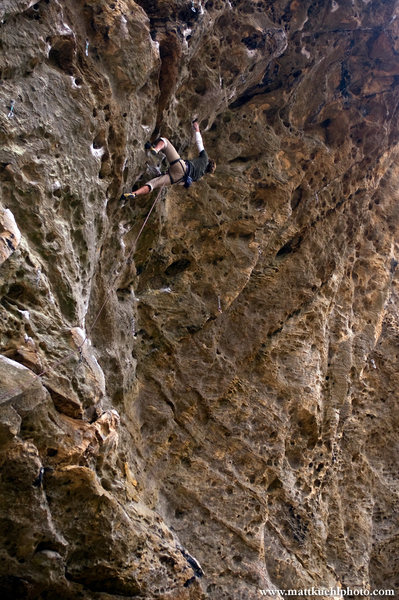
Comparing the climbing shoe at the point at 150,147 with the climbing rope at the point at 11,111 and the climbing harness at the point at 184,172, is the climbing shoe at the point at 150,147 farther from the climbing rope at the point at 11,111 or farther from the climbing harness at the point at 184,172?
the climbing rope at the point at 11,111

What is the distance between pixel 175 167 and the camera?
7.60 meters

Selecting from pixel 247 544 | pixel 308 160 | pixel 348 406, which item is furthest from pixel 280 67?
pixel 247 544

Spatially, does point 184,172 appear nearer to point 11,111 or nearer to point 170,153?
point 170,153

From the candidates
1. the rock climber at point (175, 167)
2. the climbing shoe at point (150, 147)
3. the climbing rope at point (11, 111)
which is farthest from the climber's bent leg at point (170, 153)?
the climbing rope at point (11, 111)

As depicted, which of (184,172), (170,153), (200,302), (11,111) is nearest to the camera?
(11,111)

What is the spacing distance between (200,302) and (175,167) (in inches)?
96.8

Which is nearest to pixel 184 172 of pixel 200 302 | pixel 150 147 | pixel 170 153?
pixel 170 153

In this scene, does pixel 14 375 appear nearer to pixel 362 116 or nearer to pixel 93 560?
pixel 93 560

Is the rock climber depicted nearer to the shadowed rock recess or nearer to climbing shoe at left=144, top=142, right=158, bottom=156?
climbing shoe at left=144, top=142, right=158, bottom=156

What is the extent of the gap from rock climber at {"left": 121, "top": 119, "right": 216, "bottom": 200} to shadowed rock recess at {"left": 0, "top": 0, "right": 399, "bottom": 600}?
27 cm

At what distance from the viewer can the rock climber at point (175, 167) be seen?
7.19m

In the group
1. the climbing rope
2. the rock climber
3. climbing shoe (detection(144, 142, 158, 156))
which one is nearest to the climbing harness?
the rock climber

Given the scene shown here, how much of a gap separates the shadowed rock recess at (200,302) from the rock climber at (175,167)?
0.27m

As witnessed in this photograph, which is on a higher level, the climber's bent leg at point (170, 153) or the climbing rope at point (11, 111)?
the climber's bent leg at point (170, 153)
